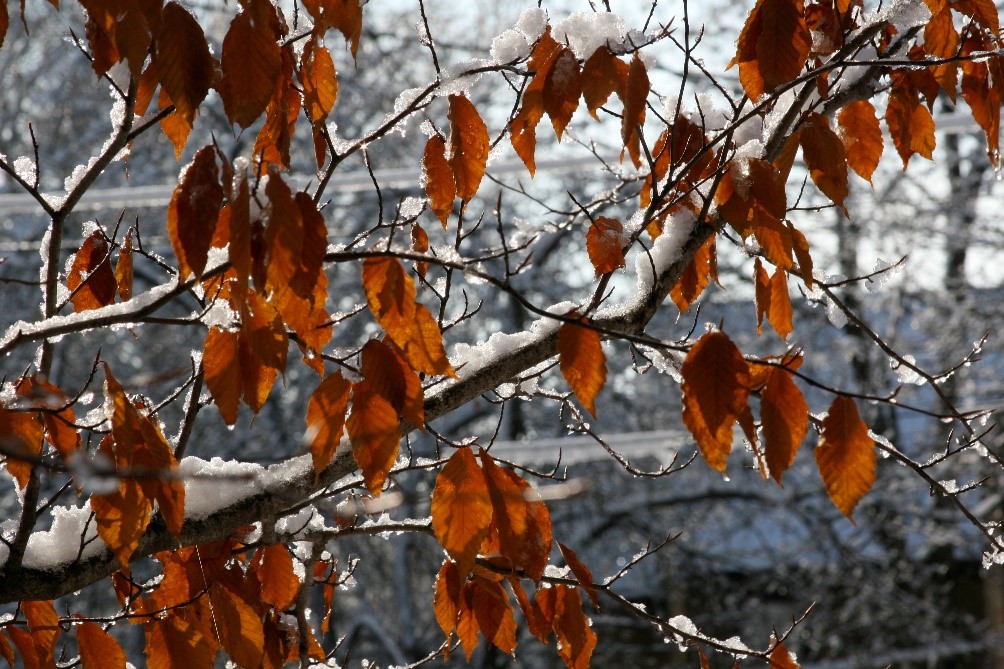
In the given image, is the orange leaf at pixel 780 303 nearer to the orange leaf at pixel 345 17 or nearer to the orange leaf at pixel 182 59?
the orange leaf at pixel 345 17

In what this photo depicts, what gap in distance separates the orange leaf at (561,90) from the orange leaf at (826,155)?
11.6 inches

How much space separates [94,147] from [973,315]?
5.92 m

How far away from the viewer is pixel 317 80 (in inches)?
47.3

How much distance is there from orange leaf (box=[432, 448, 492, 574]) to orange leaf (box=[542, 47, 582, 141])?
416mm

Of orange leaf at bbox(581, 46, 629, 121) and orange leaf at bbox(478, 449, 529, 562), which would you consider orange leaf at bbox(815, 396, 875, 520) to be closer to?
orange leaf at bbox(478, 449, 529, 562)

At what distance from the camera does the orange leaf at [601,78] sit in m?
1.18

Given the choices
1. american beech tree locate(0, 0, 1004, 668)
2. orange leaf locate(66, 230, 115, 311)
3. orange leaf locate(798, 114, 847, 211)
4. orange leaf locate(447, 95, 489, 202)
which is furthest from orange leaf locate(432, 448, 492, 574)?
orange leaf locate(66, 230, 115, 311)

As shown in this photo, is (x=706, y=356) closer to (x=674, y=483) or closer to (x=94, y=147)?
(x=674, y=483)

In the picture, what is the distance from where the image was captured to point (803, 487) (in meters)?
6.26

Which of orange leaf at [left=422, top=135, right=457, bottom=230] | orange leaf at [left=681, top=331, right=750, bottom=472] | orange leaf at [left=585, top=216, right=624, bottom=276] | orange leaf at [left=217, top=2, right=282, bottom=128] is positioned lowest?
orange leaf at [left=681, top=331, right=750, bottom=472]

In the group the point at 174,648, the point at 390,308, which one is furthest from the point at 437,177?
the point at 174,648

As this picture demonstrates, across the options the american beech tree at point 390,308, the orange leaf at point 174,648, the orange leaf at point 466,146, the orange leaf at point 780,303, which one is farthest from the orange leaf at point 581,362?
the orange leaf at point 174,648

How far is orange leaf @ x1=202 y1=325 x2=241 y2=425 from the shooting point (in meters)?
1.02

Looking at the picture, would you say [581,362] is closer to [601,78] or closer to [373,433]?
[373,433]
